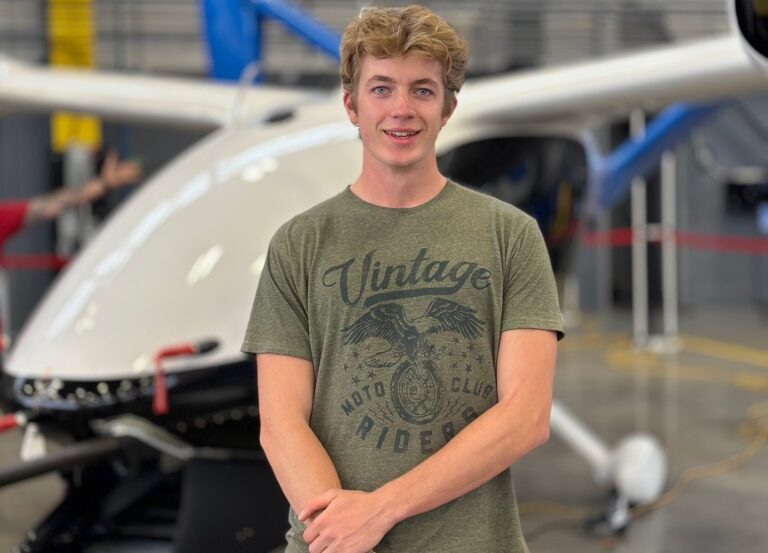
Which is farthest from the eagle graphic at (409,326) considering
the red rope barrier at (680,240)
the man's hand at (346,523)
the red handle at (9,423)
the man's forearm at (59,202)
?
the red rope barrier at (680,240)

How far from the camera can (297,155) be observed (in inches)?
132

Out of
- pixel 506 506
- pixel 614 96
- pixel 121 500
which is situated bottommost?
pixel 121 500

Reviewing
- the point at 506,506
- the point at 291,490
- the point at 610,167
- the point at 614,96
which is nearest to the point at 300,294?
the point at 291,490

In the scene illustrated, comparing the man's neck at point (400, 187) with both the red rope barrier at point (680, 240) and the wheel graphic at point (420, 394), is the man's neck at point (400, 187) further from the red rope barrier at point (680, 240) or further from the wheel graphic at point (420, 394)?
the red rope barrier at point (680, 240)

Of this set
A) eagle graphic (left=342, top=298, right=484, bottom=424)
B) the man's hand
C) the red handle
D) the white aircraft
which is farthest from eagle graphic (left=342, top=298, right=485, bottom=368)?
the red handle

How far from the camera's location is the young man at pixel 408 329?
55.7 inches

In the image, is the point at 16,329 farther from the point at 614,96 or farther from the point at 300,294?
the point at 300,294

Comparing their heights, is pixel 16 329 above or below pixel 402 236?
below

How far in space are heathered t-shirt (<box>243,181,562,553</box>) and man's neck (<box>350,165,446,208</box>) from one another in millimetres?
17

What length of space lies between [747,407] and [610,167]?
7.91 feet

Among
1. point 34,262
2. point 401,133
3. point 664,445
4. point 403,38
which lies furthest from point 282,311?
point 34,262

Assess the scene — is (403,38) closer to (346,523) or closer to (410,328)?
(410,328)

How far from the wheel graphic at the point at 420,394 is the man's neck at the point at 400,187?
269 millimetres

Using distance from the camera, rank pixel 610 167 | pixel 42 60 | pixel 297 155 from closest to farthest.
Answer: pixel 297 155
pixel 610 167
pixel 42 60
